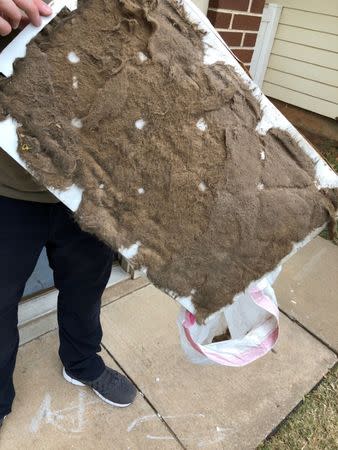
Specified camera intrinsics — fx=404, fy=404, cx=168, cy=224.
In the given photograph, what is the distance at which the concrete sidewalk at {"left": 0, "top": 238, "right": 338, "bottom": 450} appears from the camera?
1750mm

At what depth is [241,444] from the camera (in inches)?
70.5

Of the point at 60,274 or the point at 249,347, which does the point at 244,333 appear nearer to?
the point at 249,347

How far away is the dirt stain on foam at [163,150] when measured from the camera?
1.00 metres

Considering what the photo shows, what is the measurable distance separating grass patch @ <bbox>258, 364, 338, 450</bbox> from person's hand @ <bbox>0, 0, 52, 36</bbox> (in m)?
1.85

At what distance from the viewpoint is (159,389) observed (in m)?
1.97

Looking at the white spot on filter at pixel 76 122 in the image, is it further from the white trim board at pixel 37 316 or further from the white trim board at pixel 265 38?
the white trim board at pixel 265 38

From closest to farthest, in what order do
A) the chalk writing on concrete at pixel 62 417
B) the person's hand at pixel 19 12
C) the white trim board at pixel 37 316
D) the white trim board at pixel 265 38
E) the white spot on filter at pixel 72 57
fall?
the person's hand at pixel 19 12
the white spot on filter at pixel 72 57
the chalk writing on concrete at pixel 62 417
the white trim board at pixel 37 316
the white trim board at pixel 265 38

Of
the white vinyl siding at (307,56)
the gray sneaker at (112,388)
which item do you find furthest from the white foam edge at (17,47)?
the white vinyl siding at (307,56)

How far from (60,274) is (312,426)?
141 centimetres

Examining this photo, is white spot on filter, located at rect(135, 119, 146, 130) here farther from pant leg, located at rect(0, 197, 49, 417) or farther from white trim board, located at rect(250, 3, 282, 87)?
white trim board, located at rect(250, 3, 282, 87)

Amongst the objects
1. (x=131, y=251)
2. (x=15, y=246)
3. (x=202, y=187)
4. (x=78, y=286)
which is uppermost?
(x=202, y=187)

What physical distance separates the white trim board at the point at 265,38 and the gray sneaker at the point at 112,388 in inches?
158

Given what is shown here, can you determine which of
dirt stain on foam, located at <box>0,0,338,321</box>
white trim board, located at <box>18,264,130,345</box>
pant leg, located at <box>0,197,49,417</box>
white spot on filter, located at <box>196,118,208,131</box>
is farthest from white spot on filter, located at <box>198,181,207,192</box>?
white trim board, located at <box>18,264,130,345</box>

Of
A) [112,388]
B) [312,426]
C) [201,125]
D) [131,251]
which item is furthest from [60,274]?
[312,426]
